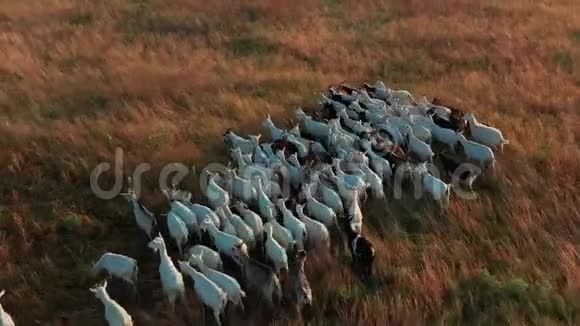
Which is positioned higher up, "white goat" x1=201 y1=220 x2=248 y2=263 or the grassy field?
"white goat" x1=201 y1=220 x2=248 y2=263

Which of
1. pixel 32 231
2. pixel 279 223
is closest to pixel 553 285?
pixel 279 223

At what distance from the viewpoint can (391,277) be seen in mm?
8438

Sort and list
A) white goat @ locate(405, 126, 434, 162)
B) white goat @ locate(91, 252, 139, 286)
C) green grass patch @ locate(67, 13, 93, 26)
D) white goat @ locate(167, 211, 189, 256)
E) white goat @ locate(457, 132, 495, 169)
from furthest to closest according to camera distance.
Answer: green grass patch @ locate(67, 13, 93, 26) → white goat @ locate(405, 126, 434, 162) → white goat @ locate(457, 132, 495, 169) → white goat @ locate(167, 211, 189, 256) → white goat @ locate(91, 252, 139, 286)

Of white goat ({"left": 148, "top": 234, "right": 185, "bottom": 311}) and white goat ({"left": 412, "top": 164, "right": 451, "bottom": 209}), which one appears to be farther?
white goat ({"left": 412, "top": 164, "right": 451, "bottom": 209})

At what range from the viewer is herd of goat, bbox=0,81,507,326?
8062 millimetres

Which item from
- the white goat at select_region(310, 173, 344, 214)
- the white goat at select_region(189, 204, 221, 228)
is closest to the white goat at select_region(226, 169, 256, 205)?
the white goat at select_region(189, 204, 221, 228)

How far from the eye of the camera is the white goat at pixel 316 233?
353 inches

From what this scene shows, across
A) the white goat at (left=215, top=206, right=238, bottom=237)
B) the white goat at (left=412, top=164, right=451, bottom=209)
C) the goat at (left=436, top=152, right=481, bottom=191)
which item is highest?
the white goat at (left=215, top=206, right=238, bottom=237)

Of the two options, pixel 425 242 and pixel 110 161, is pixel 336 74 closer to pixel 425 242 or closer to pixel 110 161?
pixel 110 161

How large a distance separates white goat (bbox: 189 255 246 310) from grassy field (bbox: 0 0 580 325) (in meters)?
0.38

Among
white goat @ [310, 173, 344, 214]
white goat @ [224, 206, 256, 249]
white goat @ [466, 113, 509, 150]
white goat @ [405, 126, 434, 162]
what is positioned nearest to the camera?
white goat @ [224, 206, 256, 249]

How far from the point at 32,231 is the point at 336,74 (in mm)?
8347

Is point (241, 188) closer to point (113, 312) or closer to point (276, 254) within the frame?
point (276, 254)

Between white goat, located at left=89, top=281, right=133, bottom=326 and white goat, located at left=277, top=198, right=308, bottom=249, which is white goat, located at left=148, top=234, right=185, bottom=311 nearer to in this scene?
white goat, located at left=89, top=281, right=133, bottom=326
